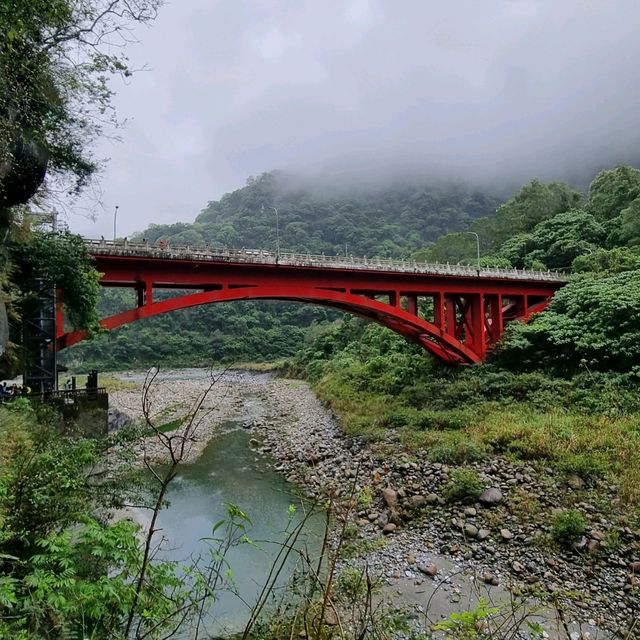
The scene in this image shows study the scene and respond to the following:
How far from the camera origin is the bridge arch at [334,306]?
12.3m

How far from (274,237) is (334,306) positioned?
6346cm

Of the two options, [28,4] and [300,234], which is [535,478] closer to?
[28,4]

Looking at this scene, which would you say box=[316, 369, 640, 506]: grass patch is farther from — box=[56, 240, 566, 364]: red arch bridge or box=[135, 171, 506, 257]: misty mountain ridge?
box=[135, 171, 506, 257]: misty mountain ridge

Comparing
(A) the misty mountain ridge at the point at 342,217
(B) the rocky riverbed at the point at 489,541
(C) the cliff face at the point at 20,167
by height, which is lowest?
(B) the rocky riverbed at the point at 489,541

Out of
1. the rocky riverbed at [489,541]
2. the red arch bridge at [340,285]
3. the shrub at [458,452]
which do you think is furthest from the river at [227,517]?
the red arch bridge at [340,285]

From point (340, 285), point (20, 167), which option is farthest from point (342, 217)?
point (20, 167)

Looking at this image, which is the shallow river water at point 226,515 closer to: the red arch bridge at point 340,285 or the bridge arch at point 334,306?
the bridge arch at point 334,306

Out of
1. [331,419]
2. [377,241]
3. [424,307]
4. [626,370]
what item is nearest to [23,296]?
[331,419]

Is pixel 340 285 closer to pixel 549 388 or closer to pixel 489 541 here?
pixel 549 388

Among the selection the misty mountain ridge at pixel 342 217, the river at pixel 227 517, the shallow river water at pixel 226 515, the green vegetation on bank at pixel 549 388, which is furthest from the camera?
the misty mountain ridge at pixel 342 217

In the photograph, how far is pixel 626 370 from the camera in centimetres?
1391

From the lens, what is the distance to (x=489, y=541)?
26.5ft

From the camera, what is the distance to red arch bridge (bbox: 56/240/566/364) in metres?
12.9

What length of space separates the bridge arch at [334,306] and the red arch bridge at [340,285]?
0.03 m
